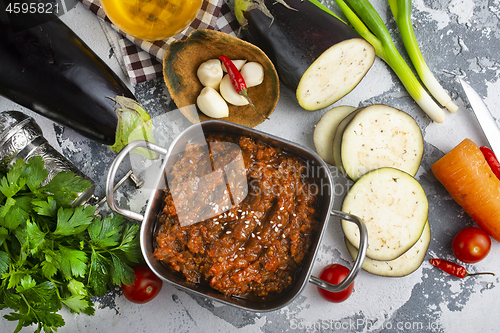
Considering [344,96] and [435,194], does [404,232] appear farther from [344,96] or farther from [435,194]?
[344,96]

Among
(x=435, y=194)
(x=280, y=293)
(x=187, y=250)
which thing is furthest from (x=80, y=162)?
(x=435, y=194)

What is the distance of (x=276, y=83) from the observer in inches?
74.7

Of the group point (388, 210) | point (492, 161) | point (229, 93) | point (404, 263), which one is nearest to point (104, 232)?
point (229, 93)

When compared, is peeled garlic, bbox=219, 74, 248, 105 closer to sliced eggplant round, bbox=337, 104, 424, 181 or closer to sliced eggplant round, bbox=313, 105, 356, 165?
sliced eggplant round, bbox=313, 105, 356, 165

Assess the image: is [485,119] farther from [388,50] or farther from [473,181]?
[388,50]

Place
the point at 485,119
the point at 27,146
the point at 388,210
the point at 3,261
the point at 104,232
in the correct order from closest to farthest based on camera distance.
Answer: the point at 3,261
the point at 104,232
the point at 27,146
the point at 388,210
the point at 485,119

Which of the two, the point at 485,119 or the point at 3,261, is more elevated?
the point at 485,119

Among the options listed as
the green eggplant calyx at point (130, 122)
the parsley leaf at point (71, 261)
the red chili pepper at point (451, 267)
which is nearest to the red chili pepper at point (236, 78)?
the green eggplant calyx at point (130, 122)

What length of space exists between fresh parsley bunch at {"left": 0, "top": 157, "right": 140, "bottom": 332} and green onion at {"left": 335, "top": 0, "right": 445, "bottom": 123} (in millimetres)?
1865

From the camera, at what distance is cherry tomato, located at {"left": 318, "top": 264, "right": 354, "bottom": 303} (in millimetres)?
1979

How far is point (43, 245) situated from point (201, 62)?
129 centimetres

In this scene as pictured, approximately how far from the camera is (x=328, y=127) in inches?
82.0

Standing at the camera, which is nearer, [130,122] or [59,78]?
[59,78]

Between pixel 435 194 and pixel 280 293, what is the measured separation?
47.4 inches
